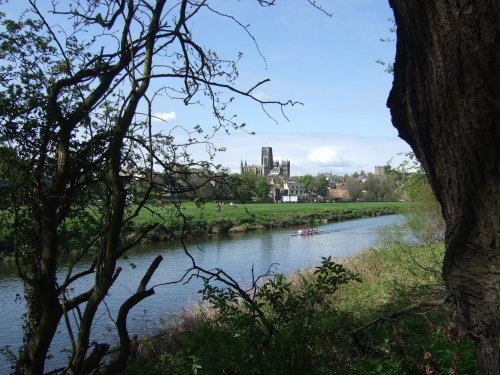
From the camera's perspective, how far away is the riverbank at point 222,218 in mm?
4430

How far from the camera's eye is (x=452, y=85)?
1.87 m

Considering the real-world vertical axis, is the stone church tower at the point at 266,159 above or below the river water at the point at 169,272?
above

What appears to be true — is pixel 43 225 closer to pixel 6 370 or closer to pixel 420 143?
pixel 420 143

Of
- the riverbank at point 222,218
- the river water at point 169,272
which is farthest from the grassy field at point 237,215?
the river water at point 169,272

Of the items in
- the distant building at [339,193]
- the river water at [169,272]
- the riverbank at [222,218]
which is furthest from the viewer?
the distant building at [339,193]

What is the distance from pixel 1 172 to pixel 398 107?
3.31 m

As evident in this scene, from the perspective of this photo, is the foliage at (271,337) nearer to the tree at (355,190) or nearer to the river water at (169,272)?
the river water at (169,272)

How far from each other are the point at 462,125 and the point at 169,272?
54.4ft

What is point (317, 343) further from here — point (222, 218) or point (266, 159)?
point (266, 159)

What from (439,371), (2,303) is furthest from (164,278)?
(439,371)

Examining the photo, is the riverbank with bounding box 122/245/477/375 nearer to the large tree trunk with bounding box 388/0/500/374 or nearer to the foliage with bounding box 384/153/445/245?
the large tree trunk with bounding box 388/0/500/374

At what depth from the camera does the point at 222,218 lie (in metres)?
34.8

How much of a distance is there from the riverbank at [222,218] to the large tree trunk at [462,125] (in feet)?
7.87

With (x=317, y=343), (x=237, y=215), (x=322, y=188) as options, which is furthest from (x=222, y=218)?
(x=322, y=188)
